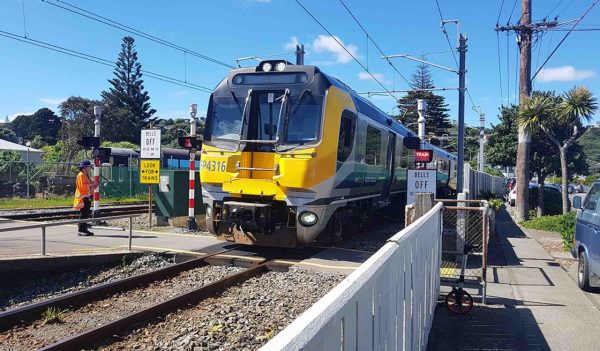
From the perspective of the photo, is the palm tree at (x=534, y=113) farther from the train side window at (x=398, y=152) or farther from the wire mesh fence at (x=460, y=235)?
the wire mesh fence at (x=460, y=235)

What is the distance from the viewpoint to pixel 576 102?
57.7ft

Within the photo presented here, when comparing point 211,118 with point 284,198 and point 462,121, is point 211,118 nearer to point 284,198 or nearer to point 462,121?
point 284,198

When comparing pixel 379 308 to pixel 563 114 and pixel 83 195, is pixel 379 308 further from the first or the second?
pixel 563 114

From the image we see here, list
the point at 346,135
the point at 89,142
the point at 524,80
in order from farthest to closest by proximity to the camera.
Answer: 1. the point at 524,80
2. the point at 89,142
3. the point at 346,135

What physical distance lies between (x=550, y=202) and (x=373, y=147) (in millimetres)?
14609

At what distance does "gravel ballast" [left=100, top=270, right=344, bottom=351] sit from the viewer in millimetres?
5672

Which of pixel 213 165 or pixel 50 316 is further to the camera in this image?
pixel 213 165

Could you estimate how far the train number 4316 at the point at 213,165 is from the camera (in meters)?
10.2

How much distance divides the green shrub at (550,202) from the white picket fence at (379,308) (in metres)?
21.1

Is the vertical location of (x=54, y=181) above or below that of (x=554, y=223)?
above

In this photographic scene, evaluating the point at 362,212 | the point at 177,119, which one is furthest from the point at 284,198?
the point at 177,119

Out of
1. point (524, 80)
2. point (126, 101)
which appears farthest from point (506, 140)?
point (126, 101)

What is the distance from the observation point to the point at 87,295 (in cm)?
742

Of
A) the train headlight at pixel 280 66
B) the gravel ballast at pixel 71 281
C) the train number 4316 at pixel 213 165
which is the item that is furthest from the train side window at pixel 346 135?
the gravel ballast at pixel 71 281
